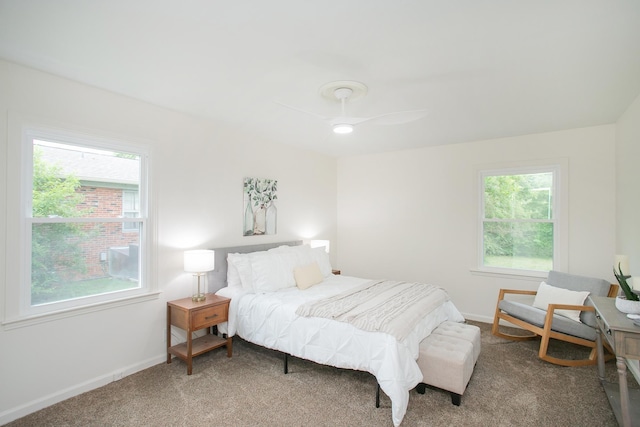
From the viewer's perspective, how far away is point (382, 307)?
286 cm

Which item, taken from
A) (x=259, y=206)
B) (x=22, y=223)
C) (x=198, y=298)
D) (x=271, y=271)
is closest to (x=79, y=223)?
(x=22, y=223)

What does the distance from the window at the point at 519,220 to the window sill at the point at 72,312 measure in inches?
168

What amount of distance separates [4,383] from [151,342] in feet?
3.44

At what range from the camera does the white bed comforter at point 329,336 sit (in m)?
2.29

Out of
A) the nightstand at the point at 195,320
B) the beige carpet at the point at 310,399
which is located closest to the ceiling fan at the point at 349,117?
the nightstand at the point at 195,320

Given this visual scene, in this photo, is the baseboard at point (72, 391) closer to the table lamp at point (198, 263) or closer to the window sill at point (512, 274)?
the table lamp at point (198, 263)

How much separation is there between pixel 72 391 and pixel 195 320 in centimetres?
→ 103

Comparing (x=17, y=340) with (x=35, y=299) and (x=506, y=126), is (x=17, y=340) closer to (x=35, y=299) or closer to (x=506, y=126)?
(x=35, y=299)

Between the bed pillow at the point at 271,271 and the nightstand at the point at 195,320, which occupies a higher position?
the bed pillow at the point at 271,271

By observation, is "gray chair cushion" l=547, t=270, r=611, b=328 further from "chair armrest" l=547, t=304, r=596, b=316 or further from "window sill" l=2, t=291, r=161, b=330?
"window sill" l=2, t=291, r=161, b=330

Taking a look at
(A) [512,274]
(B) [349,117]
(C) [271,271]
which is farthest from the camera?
(A) [512,274]

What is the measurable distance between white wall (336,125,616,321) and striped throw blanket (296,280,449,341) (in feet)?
4.47

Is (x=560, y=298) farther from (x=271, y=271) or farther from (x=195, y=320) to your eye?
(x=195, y=320)

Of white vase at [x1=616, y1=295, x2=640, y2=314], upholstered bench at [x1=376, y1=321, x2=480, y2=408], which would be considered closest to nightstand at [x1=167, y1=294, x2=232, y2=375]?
upholstered bench at [x1=376, y1=321, x2=480, y2=408]
